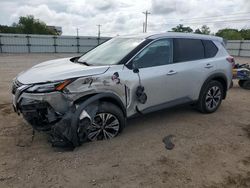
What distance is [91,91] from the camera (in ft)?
11.1

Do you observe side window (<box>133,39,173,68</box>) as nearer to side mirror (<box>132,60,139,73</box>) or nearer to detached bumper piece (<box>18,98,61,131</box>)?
side mirror (<box>132,60,139,73</box>)

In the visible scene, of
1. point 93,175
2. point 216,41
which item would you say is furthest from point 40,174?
point 216,41

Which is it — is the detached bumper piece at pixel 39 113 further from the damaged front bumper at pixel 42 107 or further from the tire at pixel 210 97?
the tire at pixel 210 97

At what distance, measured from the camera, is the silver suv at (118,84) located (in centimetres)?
322

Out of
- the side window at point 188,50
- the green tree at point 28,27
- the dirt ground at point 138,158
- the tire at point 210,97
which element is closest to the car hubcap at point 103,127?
the dirt ground at point 138,158

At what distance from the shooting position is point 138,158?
3260 mm

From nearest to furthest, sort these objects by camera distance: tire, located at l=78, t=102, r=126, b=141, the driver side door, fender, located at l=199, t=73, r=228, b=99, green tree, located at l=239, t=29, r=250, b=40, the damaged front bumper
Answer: the damaged front bumper → tire, located at l=78, t=102, r=126, b=141 → the driver side door → fender, located at l=199, t=73, r=228, b=99 → green tree, located at l=239, t=29, r=250, b=40

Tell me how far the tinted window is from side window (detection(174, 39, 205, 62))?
0.12m

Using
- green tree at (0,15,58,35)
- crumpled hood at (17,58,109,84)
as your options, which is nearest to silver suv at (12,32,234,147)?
crumpled hood at (17,58,109,84)

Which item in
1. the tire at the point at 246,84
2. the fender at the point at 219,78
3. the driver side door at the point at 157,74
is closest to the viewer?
the driver side door at the point at 157,74

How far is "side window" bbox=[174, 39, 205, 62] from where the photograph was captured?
4438 millimetres

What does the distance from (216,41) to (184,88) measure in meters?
1.54

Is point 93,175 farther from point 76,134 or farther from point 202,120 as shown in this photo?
point 202,120

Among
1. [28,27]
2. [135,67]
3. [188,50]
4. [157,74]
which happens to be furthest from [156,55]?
[28,27]
